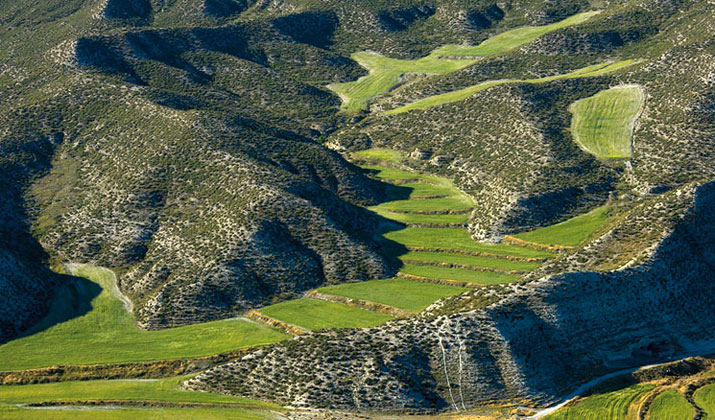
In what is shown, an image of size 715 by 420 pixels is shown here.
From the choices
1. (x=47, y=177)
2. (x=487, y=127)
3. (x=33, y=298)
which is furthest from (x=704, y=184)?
(x=47, y=177)

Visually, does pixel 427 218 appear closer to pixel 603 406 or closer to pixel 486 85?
pixel 603 406

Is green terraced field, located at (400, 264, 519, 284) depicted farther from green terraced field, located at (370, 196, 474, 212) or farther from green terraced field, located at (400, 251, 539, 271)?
green terraced field, located at (370, 196, 474, 212)

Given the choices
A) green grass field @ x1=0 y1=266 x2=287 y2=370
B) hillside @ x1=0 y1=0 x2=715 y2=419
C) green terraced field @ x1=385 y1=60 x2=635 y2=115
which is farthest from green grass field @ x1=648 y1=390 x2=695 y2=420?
green terraced field @ x1=385 y1=60 x2=635 y2=115

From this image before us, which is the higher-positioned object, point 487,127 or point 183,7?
point 183,7

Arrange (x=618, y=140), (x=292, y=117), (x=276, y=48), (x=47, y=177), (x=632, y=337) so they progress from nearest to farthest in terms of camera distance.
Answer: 1. (x=632, y=337)
2. (x=47, y=177)
3. (x=618, y=140)
4. (x=292, y=117)
5. (x=276, y=48)

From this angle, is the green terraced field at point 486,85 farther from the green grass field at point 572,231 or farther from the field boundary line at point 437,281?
the field boundary line at point 437,281

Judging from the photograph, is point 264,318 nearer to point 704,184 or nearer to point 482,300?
point 482,300

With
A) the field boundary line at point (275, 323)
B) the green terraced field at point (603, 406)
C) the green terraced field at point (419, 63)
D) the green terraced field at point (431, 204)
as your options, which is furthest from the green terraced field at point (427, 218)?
the green terraced field at point (419, 63)
